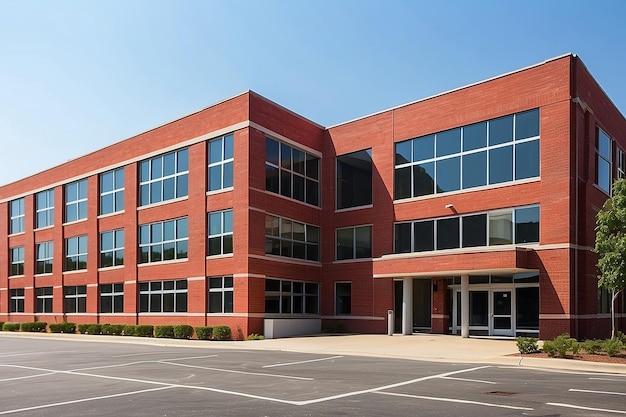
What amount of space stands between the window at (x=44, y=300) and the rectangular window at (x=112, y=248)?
7198 mm

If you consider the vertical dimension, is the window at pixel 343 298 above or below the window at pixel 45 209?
below

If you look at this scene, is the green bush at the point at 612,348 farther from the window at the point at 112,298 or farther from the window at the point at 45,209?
the window at the point at 45,209

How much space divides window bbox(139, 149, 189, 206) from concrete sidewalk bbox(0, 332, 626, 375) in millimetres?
8095

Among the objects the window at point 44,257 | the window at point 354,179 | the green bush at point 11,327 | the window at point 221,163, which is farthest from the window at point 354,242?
the green bush at point 11,327

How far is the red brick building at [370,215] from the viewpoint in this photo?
1009 inches

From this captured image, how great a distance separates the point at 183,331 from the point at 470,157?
16.2 meters

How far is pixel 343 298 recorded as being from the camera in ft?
108

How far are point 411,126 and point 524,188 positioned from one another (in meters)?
6.88

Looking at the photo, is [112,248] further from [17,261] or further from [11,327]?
[17,261]

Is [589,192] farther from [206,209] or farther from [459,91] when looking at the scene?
[206,209]

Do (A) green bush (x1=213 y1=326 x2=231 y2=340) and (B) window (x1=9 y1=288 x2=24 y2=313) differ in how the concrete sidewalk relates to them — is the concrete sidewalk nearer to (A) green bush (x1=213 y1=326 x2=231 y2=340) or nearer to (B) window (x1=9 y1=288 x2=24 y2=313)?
(A) green bush (x1=213 y1=326 x2=231 y2=340)

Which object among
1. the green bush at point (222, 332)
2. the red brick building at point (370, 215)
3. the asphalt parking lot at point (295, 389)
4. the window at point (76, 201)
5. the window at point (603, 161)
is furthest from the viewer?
the window at point (76, 201)

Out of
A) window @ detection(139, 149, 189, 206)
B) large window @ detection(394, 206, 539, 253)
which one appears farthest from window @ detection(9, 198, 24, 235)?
large window @ detection(394, 206, 539, 253)

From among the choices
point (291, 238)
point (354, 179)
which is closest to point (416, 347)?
point (291, 238)
